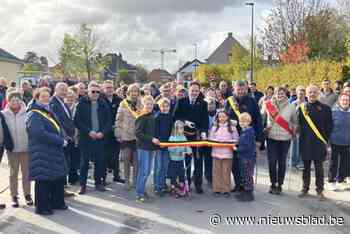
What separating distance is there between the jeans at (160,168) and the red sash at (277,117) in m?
2.08

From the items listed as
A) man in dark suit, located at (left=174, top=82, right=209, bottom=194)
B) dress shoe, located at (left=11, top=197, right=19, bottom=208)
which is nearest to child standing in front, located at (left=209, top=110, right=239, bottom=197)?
man in dark suit, located at (left=174, top=82, right=209, bottom=194)

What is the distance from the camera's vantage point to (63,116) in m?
7.84

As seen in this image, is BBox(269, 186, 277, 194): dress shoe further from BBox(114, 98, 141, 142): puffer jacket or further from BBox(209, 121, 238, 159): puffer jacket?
BBox(114, 98, 141, 142): puffer jacket

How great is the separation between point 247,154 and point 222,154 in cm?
46

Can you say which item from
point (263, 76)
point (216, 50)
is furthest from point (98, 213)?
point (216, 50)

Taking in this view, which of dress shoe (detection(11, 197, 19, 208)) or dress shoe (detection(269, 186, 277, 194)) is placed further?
dress shoe (detection(269, 186, 277, 194))

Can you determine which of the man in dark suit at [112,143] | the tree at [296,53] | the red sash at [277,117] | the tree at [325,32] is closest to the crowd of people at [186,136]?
the red sash at [277,117]

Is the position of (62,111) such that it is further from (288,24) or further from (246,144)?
(288,24)

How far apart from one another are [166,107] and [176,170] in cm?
118

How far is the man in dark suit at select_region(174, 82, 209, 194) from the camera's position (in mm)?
8094

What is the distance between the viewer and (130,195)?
8023 mm

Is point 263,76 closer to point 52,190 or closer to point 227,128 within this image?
point 227,128

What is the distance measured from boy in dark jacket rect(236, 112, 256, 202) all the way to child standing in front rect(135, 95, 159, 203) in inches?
61.5

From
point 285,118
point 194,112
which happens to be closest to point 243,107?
point 285,118
